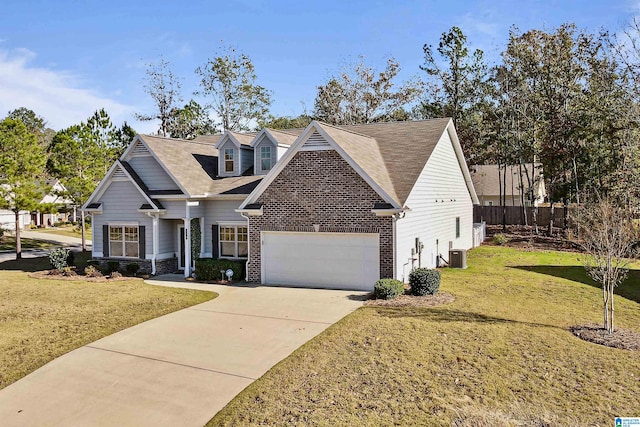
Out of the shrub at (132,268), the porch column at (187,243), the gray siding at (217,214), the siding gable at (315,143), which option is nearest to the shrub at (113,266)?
the shrub at (132,268)

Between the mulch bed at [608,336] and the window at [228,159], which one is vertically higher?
the window at [228,159]

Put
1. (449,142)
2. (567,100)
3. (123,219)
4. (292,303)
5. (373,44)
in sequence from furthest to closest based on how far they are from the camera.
A: (373,44) → (567,100) → (449,142) → (123,219) → (292,303)

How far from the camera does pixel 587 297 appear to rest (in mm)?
14875

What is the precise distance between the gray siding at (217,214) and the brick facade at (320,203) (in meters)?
2.47

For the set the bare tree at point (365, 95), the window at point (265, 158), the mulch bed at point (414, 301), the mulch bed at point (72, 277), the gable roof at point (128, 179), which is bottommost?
the mulch bed at point (72, 277)

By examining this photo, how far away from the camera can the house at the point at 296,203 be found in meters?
16.2

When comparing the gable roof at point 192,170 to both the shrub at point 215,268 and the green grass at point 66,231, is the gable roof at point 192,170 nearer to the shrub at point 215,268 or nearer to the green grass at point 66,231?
the shrub at point 215,268

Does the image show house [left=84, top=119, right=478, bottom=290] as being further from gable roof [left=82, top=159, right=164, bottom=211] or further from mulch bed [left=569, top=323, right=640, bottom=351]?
mulch bed [left=569, top=323, right=640, bottom=351]

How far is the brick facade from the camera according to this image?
1593cm

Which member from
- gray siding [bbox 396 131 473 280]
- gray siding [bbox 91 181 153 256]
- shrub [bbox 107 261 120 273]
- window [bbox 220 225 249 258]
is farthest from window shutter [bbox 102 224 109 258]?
gray siding [bbox 396 131 473 280]

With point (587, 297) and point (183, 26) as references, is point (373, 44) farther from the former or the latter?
point (587, 297)

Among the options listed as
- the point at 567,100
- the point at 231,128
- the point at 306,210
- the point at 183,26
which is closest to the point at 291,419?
the point at 306,210

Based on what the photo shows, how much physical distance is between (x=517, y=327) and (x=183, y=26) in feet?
51.0

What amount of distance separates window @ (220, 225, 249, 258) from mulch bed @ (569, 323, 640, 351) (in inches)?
501
